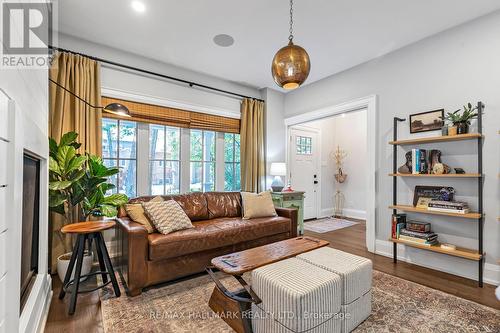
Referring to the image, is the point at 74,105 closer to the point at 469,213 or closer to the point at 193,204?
the point at 193,204

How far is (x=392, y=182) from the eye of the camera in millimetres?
3369

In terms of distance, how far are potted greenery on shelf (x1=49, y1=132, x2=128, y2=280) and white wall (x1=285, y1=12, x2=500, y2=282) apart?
3.61 meters

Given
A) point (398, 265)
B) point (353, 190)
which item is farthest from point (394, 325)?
point (353, 190)

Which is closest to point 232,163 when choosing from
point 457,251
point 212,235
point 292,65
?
point 212,235

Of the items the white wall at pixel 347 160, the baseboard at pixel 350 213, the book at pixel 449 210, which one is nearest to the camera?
the book at pixel 449 210

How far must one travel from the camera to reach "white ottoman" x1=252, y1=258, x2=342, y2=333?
4.81ft

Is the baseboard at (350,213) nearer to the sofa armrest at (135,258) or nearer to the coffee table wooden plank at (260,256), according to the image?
the coffee table wooden plank at (260,256)

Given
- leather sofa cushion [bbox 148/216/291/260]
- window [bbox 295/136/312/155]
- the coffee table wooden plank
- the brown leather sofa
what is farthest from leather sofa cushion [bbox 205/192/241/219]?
window [bbox 295/136/312/155]

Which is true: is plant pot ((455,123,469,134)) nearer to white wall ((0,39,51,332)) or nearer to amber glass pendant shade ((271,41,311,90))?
amber glass pendant shade ((271,41,311,90))

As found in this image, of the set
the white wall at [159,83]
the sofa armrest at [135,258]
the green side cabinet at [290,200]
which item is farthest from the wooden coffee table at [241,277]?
the white wall at [159,83]

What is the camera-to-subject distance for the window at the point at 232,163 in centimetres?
459

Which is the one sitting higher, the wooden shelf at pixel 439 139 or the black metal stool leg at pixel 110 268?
the wooden shelf at pixel 439 139

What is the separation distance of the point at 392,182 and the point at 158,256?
10.3ft

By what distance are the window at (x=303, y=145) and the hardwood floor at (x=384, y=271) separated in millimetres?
2482
